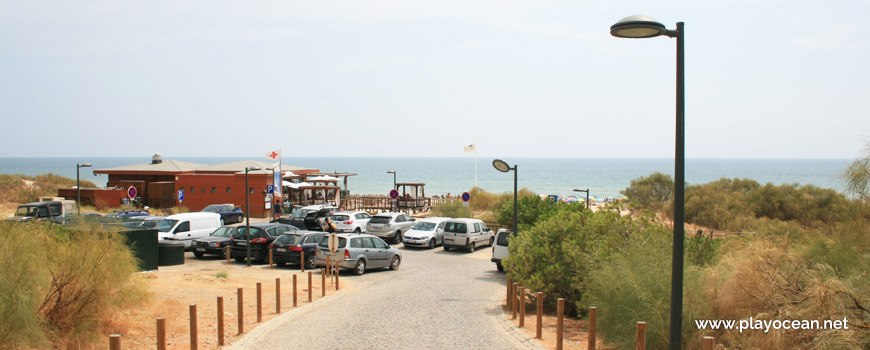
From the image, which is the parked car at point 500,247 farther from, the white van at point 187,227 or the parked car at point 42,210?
the parked car at point 42,210

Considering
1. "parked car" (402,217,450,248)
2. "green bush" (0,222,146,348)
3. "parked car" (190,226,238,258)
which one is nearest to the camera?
"green bush" (0,222,146,348)

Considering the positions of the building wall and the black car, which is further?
the building wall

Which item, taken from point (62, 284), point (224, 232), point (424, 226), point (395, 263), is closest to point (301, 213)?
point (424, 226)

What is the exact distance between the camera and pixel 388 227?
100ft

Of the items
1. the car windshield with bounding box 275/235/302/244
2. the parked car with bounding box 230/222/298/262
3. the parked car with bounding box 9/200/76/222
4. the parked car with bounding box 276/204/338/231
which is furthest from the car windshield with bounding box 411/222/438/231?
the parked car with bounding box 9/200/76/222

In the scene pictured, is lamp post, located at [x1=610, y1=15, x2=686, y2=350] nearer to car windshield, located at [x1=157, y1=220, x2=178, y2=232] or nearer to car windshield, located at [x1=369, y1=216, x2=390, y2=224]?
car windshield, located at [x1=157, y1=220, x2=178, y2=232]

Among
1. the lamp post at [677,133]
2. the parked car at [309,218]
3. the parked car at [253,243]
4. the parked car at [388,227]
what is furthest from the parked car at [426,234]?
the lamp post at [677,133]

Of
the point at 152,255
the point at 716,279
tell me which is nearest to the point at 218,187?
the point at 152,255

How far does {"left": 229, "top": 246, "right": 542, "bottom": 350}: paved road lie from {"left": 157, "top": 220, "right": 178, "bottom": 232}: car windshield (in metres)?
9.85

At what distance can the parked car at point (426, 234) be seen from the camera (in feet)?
94.8

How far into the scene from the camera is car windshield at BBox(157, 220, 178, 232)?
25.5 m

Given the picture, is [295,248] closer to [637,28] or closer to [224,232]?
[224,232]

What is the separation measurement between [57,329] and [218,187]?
36699 millimetres

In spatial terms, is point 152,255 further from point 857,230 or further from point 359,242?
point 857,230
